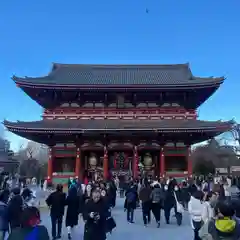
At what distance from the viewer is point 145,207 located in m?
13.6

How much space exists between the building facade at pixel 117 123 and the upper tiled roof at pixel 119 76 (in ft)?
0.60

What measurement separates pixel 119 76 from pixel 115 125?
8.27 m

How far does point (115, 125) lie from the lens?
29562 mm

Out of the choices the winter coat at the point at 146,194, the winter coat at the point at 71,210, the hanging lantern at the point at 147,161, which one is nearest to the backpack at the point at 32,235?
the winter coat at the point at 71,210

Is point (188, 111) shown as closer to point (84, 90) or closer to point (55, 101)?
point (84, 90)

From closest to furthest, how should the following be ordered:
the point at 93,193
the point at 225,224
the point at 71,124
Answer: the point at 225,224 < the point at 93,193 < the point at 71,124

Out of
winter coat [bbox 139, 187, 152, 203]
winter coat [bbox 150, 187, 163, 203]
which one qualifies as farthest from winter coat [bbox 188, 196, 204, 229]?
winter coat [bbox 139, 187, 152, 203]

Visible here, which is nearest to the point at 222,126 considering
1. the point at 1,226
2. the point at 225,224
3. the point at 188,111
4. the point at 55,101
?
the point at 188,111

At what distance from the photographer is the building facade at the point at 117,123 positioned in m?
30.0

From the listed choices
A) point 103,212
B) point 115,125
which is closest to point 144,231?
point 103,212

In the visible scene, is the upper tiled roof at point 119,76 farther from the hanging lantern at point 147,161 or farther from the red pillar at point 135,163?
the hanging lantern at point 147,161

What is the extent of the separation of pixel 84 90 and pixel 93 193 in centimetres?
2373

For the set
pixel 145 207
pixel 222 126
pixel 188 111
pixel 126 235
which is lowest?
A: pixel 126 235

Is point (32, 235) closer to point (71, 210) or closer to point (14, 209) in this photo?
point (14, 209)
